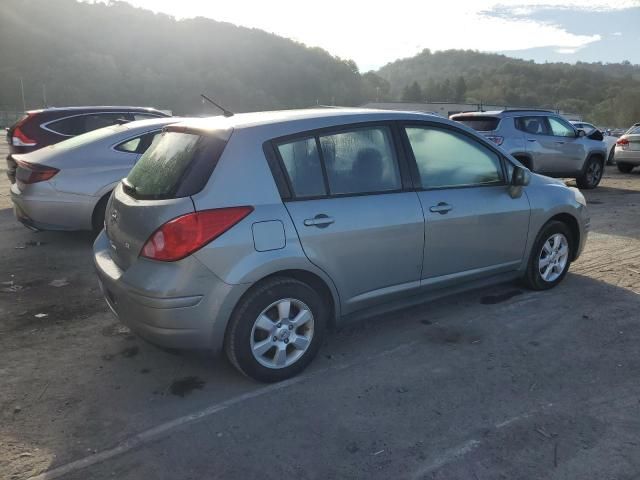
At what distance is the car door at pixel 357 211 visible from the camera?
3449 millimetres

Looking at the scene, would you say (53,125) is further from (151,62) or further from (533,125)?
(151,62)

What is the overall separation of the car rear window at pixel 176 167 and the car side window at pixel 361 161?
29.3 inches

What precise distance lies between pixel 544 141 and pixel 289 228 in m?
9.62

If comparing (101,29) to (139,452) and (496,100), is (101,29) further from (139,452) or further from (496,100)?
(139,452)

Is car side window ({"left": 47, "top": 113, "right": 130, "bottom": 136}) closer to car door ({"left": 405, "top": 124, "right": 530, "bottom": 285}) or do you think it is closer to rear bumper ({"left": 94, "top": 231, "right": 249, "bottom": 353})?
rear bumper ({"left": 94, "top": 231, "right": 249, "bottom": 353})

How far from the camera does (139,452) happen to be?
9.07 ft

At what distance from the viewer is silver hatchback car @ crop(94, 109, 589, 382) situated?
315cm

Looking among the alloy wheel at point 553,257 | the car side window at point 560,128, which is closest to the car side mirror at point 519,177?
the alloy wheel at point 553,257

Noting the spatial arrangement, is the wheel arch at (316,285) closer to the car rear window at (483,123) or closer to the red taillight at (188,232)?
the red taillight at (188,232)

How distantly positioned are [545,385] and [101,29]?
104 m

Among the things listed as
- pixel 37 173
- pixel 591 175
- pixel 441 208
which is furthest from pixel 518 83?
pixel 441 208

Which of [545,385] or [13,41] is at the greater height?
[13,41]

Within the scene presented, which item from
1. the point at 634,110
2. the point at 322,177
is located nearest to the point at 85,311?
the point at 322,177

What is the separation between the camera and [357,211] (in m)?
3.61
